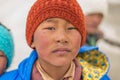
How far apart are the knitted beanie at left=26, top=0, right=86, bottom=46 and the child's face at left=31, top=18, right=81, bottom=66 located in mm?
14

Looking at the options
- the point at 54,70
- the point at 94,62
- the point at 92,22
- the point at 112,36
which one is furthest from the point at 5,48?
the point at 112,36

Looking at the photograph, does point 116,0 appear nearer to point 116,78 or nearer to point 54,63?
point 116,78

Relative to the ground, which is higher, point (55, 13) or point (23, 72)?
point (55, 13)

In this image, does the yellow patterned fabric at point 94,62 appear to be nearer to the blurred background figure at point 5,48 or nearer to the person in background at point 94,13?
the blurred background figure at point 5,48

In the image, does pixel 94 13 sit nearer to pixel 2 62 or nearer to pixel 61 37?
pixel 2 62

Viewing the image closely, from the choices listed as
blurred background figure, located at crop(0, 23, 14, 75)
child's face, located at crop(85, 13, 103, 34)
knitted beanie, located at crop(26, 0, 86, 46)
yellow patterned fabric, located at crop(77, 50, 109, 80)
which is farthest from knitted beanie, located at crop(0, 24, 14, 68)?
child's face, located at crop(85, 13, 103, 34)

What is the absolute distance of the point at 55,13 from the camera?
1047 mm

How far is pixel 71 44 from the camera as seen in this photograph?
1.04 metres

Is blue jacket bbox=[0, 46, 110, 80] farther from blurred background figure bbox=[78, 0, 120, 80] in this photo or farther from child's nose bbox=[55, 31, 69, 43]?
blurred background figure bbox=[78, 0, 120, 80]

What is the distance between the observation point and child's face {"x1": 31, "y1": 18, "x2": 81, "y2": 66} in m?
1.02

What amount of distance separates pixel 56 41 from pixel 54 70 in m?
0.11

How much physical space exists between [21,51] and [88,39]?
1.21ft

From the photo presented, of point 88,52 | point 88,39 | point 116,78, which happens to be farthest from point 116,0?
point 88,52

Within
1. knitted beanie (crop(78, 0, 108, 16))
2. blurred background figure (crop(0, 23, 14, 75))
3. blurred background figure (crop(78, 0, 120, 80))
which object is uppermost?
knitted beanie (crop(78, 0, 108, 16))
